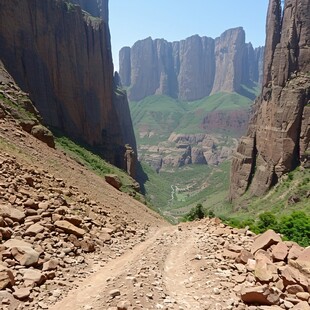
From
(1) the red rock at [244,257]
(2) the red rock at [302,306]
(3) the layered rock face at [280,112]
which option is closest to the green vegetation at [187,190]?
(3) the layered rock face at [280,112]

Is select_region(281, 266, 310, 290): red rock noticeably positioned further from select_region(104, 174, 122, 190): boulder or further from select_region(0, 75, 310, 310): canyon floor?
select_region(104, 174, 122, 190): boulder

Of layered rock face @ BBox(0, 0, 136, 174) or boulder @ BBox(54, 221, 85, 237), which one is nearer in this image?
boulder @ BBox(54, 221, 85, 237)

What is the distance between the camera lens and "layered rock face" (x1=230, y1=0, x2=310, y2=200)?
83.8 meters

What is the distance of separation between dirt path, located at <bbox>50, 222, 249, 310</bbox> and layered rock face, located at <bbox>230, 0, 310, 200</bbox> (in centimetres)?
7181

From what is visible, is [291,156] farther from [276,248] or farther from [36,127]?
[276,248]

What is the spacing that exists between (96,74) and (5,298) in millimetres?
81306

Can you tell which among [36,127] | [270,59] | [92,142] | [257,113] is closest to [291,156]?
[257,113]

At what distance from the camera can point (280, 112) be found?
287ft

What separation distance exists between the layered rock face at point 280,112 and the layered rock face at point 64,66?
33.8 meters

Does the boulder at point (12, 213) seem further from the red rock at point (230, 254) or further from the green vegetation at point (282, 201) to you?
the green vegetation at point (282, 201)

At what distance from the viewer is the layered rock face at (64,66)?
198ft

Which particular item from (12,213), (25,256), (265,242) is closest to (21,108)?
(12,213)

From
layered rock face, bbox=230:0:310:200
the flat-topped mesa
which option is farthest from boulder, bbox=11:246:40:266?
the flat-topped mesa

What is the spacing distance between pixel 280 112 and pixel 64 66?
4960 cm
